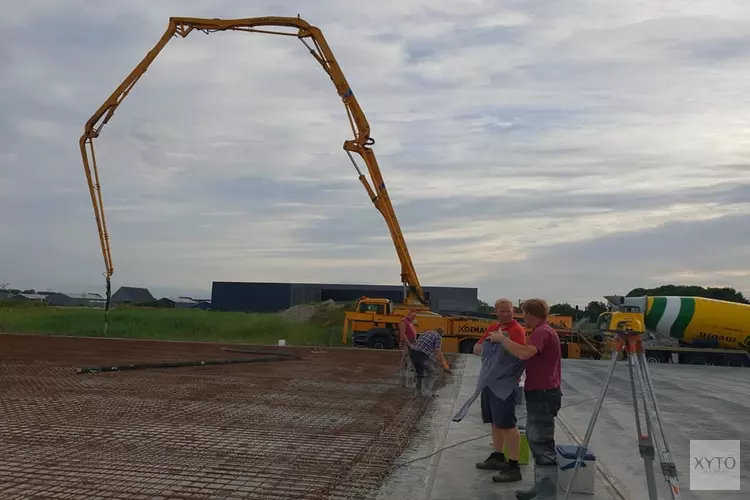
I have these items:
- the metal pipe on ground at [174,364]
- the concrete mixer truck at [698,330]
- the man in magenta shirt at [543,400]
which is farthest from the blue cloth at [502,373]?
the concrete mixer truck at [698,330]

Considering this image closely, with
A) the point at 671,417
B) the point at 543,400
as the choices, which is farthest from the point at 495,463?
the point at 671,417

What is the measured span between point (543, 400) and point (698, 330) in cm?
2006

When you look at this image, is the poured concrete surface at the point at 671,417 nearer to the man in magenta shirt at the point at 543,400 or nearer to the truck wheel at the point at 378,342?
the man in magenta shirt at the point at 543,400

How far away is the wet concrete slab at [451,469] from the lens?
5.34m

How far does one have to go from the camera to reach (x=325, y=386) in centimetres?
1230

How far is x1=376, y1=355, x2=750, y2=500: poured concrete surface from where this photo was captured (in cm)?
549

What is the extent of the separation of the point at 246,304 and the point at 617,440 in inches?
2220

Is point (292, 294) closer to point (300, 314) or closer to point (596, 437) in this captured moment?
point (300, 314)

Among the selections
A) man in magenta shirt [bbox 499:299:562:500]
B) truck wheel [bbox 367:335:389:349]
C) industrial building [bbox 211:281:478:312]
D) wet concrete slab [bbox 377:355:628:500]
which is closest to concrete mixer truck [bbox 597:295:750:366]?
truck wheel [bbox 367:335:389:349]

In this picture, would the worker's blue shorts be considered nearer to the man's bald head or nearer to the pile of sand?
the man's bald head

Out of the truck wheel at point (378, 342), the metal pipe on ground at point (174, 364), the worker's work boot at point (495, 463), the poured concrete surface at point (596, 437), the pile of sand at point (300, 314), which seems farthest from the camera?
the pile of sand at point (300, 314)

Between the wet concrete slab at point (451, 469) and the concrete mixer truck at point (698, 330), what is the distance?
1536 centimetres

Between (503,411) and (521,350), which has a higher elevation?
(521,350)

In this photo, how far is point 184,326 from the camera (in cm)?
3122
